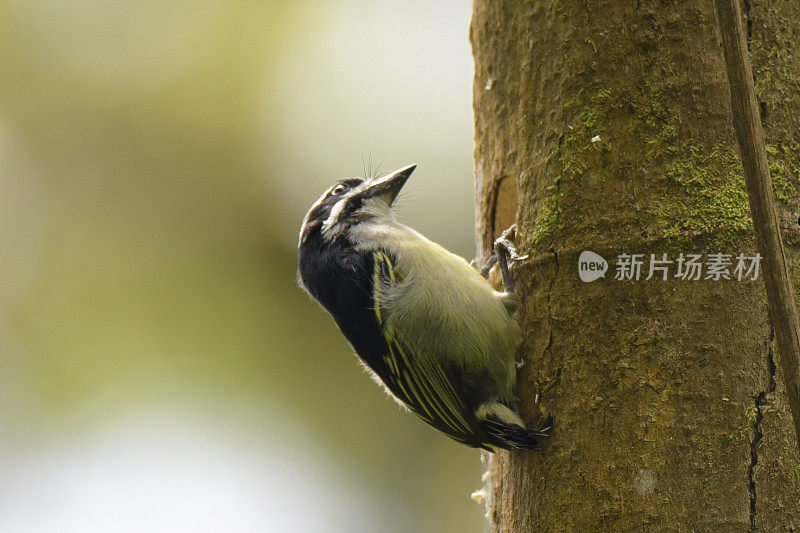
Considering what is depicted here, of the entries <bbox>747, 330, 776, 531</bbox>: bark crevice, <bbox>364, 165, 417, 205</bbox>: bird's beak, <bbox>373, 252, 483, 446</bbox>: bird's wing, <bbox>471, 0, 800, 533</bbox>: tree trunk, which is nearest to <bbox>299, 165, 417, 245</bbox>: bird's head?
<bbox>364, 165, 417, 205</bbox>: bird's beak

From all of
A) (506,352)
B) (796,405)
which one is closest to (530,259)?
(506,352)

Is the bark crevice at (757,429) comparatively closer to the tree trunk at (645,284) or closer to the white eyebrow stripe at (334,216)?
the tree trunk at (645,284)

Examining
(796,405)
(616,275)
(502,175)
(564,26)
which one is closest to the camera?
(796,405)

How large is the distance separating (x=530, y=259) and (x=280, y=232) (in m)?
5.89

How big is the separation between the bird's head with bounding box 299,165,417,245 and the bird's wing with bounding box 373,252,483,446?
0.62 m

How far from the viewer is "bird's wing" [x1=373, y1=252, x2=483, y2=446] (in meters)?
3.57

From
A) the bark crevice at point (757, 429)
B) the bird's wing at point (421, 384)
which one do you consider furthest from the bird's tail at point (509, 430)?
the bark crevice at point (757, 429)

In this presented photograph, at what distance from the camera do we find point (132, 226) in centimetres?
874

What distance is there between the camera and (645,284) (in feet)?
9.11

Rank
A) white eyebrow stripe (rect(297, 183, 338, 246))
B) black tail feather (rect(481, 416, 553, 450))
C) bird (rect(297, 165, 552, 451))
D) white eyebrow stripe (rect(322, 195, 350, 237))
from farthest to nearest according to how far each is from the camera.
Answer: white eyebrow stripe (rect(297, 183, 338, 246)) → white eyebrow stripe (rect(322, 195, 350, 237)) → bird (rect(297, 165, 552, 451)) → black tail feather (rect(481, 416, 553, 450))

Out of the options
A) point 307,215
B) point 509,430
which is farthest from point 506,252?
point 307,215

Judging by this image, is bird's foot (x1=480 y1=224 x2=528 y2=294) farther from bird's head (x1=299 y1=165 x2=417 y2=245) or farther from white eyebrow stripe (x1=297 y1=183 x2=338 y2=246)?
white eyebrow stripe (x1=297 y1=183 x2=338 y2=246)

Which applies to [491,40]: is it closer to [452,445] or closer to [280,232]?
[280,232]

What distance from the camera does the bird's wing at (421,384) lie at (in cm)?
357
